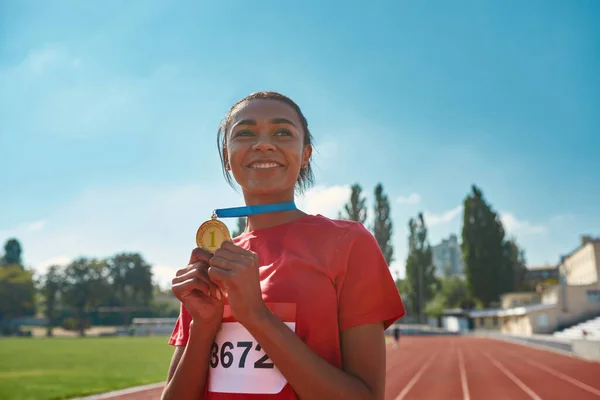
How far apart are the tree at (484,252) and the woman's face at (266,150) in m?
52.7

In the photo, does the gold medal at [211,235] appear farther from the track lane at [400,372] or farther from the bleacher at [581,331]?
the bleacher at [581,331]

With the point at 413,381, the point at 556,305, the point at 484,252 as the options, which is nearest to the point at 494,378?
the point at 413,381

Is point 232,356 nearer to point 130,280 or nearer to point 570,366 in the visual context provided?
point 570,366

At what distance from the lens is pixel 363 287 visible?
1211mm

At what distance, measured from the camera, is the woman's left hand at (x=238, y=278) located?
1057 mm

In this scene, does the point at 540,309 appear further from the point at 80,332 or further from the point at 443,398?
A: the point at 80,332

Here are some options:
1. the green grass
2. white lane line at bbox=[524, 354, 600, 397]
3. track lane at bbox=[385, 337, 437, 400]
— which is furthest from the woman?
white lane line at bbox=[524, 354, 600, 397]

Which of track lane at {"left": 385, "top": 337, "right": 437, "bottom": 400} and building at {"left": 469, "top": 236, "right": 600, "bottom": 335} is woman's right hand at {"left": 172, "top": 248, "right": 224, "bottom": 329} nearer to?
track lane at {"left": 385, "top": 337, "right": 437, "bottom": 400}

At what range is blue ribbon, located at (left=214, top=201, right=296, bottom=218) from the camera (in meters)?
1.35

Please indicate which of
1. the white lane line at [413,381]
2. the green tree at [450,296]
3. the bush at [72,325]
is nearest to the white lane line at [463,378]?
the white lane line at [413,381]

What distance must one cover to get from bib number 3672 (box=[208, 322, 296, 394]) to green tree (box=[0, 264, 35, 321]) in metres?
75.9

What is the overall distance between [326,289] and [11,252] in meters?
115

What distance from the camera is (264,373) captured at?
1.21 metres

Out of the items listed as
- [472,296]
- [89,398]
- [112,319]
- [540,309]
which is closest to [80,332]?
[112,319]
